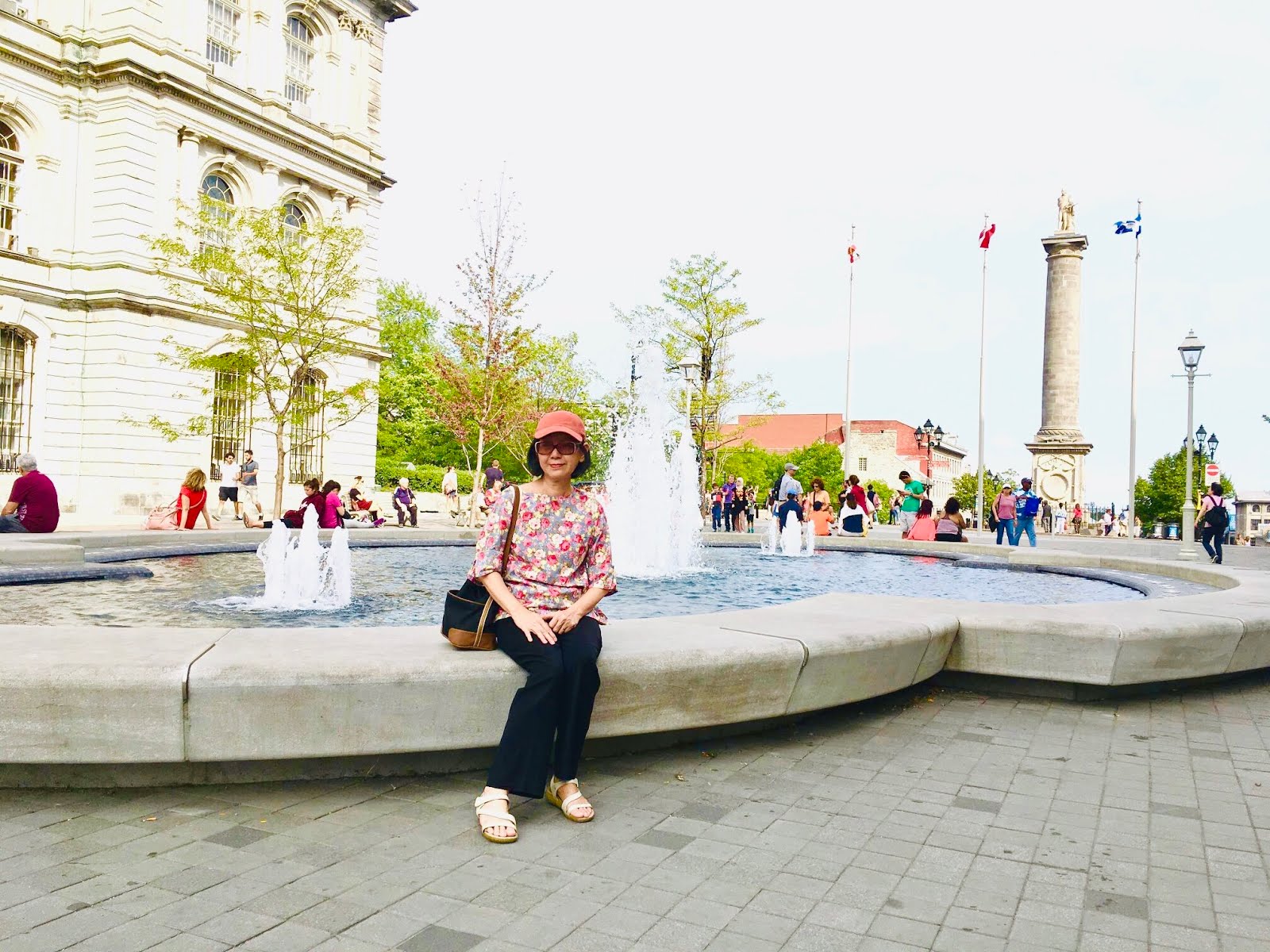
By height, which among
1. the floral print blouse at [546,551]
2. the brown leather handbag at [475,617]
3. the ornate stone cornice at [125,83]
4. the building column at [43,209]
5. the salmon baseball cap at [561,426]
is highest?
the ornate stone cornice at [125,83]

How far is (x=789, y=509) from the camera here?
1789cm

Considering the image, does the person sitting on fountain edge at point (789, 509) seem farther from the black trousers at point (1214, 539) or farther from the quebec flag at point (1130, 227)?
the quebec flag at point (1130, 227)

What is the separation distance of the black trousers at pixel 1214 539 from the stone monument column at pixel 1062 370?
860 inches

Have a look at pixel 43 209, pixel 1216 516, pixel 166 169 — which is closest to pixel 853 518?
pixel 1216 516

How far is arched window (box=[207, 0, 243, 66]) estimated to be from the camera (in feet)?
95.0

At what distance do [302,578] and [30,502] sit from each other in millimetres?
5732

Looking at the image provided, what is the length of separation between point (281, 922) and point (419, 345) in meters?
54.9

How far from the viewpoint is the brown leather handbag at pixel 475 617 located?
4402 mm

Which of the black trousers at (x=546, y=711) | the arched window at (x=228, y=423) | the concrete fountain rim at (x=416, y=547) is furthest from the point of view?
the arched window at (x=228, y=423)

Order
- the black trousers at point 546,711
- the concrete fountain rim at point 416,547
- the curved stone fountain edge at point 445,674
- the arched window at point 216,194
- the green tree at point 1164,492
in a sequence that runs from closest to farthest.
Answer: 1. the curved stone fountain edge at point 445,674
2. the black trousers at point 546,711
3. the concrete fountain rim at point 416,547
4. the arched window at point 216,194
5. the green tree at point 1164,492

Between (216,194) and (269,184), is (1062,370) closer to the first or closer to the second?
(269,184)

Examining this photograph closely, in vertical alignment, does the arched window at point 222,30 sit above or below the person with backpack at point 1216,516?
above

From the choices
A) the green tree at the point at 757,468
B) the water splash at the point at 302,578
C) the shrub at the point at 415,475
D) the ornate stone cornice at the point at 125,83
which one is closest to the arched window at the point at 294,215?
the ornate stone cornice at the point at 125,83

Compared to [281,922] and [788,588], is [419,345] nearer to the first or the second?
[788,588]
